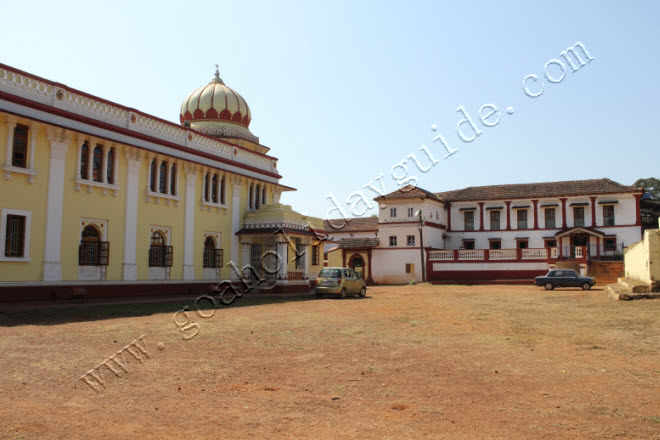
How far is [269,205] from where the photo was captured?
89.7 ft

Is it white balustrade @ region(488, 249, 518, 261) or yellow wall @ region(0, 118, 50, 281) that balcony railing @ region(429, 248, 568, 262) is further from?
yellow wall @ region(0, 118, 50, 281)

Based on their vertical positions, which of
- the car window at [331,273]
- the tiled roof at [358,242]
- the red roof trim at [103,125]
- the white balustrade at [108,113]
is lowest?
the car window at [331,273]

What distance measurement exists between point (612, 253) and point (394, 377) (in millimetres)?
40317

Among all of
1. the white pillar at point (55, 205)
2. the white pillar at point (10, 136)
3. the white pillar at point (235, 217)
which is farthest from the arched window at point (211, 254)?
the white pillar at point (10, 136)

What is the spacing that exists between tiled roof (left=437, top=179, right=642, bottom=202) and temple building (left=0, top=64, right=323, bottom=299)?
77.3 ft

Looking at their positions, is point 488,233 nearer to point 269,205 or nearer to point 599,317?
point 269,205

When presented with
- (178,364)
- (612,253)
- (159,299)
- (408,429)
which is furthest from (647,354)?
(612,253)

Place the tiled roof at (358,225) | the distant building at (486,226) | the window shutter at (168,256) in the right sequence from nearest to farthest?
1. the window shutter at (168,256)
2. the distant building at (486,226)
3. the tiled roof at (358,225)

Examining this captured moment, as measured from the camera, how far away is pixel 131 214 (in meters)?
20.7

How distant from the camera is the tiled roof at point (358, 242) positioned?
4631 cm

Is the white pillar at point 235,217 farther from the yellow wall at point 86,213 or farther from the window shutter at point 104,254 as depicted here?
the window shutter at point 104,254

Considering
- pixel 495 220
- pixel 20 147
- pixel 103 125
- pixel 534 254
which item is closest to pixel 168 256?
pixel 103 125

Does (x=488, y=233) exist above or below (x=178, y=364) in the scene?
above

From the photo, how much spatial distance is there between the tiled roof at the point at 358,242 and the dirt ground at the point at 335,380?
107ft
